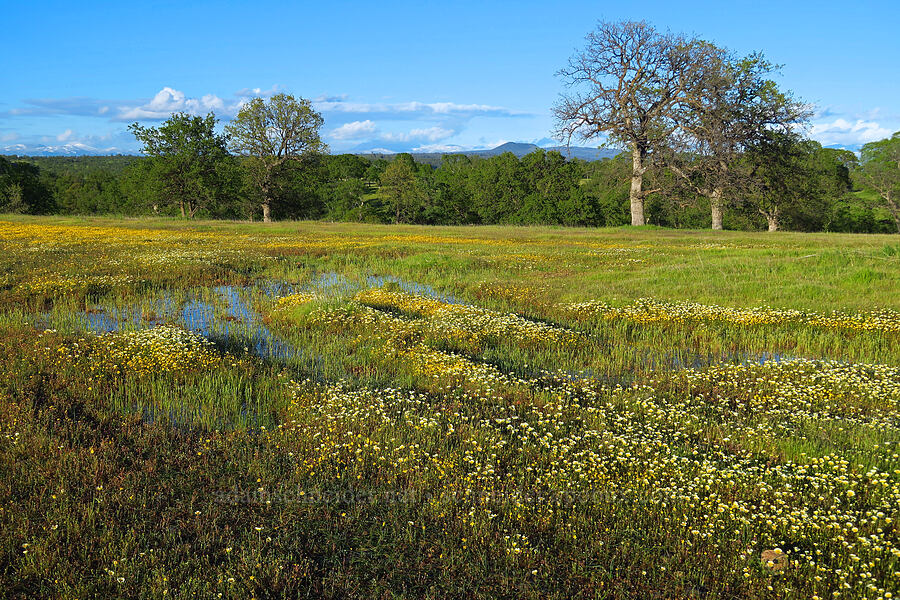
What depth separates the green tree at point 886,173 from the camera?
6588 cm

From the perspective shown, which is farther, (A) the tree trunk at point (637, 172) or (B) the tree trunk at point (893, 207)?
(B) the tree trunk at point (893, 207)

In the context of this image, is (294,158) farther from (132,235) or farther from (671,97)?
(671,97)

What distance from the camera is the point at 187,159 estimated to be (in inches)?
2446

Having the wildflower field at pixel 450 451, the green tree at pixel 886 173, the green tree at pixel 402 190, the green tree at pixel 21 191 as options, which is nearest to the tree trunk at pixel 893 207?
the green tree at pixel 886 173

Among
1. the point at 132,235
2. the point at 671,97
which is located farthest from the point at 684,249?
the point at 132,235

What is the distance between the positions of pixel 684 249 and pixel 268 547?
28059mm

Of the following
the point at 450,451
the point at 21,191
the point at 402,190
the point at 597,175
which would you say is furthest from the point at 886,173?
the point at 21,191

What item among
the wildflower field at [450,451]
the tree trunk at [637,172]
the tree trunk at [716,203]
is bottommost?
the wildflower field at [450,451]

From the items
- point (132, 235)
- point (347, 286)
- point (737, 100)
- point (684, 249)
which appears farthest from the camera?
point (737, 100)

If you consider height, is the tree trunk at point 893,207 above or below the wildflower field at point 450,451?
above

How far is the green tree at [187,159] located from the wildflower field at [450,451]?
2106 inches

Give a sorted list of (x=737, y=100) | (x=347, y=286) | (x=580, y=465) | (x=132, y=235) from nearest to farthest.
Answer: (x=580, y=465) < (x=347, y=286) < (x=132, y=235) < (x=737, y=100)

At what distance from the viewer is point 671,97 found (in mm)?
39625

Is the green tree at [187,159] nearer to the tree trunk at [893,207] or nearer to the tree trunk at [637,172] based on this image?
the tree trunk at [637,172]
